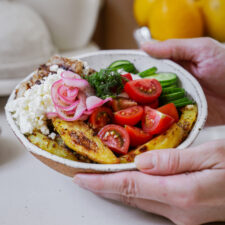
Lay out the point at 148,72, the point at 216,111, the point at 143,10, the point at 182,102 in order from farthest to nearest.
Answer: the point at 143,10, the point at 216,111, the point at 148,72, the point at 182,102

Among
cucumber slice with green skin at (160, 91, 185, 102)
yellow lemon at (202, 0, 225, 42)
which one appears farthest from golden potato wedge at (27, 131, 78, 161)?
yellow lemon at (202, 0, 225, 42)

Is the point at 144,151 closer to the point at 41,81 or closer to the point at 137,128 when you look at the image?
the point at 137,128

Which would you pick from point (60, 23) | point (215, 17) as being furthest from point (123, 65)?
point (60, 23)

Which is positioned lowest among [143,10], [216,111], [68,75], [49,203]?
[216,111]

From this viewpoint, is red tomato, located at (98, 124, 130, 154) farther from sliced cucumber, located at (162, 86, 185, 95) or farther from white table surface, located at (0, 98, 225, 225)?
sliced cucumber, located at (162, 86, 185, 95)

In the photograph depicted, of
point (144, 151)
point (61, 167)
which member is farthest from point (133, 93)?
point (61, 167)

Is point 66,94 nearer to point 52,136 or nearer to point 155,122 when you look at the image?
point 52,136

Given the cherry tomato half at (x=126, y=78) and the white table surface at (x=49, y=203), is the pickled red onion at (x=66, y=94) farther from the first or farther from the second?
the white table surface at (x=49, y=203)
